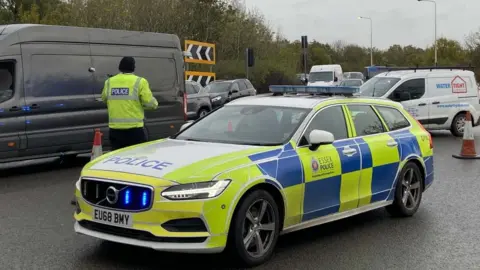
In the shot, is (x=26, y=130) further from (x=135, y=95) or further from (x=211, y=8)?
(x=211, y=8)

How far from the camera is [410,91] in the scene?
17047 millimetres

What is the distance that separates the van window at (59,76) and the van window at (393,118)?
19.5 feet

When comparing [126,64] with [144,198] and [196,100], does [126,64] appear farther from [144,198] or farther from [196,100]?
[196,100]

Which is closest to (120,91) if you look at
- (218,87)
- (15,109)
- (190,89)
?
(15,109)

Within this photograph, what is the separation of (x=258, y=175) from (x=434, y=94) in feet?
42.4

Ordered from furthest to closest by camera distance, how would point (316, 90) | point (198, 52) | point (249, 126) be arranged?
1. point (198, 52)
2. point (316, 90)
3. point (249, 126)

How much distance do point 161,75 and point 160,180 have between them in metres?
7.95

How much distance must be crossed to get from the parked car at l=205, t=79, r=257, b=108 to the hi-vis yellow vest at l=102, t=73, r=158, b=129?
687 inches

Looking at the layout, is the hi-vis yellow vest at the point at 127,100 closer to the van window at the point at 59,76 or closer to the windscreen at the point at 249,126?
the windscreen at the point at 249,126

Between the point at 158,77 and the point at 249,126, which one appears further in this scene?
the point at 158,77

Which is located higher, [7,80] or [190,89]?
[7,80]

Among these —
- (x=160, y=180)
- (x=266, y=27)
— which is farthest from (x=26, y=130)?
(x=266, y=27)

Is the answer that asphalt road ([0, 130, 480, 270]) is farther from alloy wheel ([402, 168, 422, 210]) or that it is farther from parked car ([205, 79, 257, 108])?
parked car ([205, 79, 257, 108])

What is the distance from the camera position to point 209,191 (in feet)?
16.5
